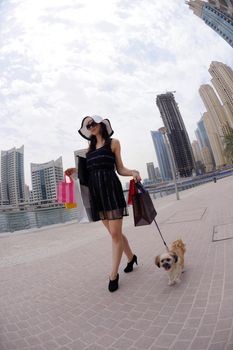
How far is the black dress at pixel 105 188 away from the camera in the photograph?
2641 mm

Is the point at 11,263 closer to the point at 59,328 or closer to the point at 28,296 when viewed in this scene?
the point at 28,296

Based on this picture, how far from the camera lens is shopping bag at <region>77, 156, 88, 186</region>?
2.81m

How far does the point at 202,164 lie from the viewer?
542 feet

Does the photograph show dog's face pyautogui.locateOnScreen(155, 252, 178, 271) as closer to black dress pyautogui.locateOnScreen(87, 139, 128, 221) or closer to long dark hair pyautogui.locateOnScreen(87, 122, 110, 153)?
black dress pyautogui.locateOnScreen(87, 139, 128, 221)

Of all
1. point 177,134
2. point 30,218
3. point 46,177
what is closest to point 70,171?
point 30,218

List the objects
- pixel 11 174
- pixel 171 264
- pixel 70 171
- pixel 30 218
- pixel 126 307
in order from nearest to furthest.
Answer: pixel 126 307 → pixel 171 264 → pixel 70 171 → pixel 30 218 → pixel 11 174

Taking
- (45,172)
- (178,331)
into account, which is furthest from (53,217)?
(45,172)

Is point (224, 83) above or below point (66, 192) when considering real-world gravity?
above

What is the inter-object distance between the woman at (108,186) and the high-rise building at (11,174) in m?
67.6

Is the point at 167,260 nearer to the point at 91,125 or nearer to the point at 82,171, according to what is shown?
the point at 82,171

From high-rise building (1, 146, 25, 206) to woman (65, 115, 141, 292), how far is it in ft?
222

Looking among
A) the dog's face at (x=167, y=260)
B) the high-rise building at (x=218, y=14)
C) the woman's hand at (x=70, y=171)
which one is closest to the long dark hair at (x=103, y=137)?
the woman's hand at (x=70, y=171)

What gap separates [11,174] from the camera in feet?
213

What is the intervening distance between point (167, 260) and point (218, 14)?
100305mm
